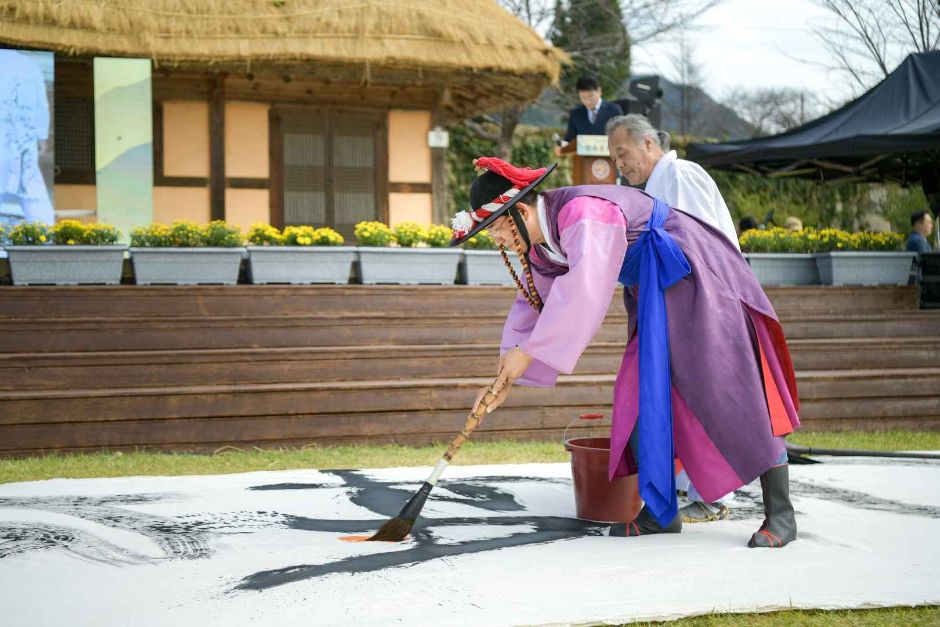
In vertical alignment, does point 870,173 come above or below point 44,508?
above

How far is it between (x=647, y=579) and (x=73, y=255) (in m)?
5.62

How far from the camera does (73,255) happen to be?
7.09 m

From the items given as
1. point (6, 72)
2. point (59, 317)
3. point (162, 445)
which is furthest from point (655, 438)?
point (6, 72)

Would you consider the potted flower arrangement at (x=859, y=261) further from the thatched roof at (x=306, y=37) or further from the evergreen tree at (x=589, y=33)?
the evergreen tree at (x=589, y=33)

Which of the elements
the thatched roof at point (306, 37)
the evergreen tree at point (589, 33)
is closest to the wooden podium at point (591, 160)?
the thatched roof at point (306, 37)

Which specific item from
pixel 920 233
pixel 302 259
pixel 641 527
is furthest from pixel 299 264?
pixel 920 233

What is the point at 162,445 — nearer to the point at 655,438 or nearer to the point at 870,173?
the point at 655,438

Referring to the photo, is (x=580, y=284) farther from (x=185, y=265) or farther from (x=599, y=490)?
(x=185, y=265)

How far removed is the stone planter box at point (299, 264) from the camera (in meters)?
7.48

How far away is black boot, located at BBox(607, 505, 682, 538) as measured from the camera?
10.8 ft

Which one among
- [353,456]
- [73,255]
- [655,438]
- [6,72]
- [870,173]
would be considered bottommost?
[353,456]

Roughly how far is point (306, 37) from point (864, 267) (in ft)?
18.6

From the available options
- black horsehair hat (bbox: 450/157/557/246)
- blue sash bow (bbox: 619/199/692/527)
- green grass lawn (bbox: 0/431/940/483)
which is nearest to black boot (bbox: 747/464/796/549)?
blue sash bow (bbox: 619/199/692/527)

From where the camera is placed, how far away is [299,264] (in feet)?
24.8
